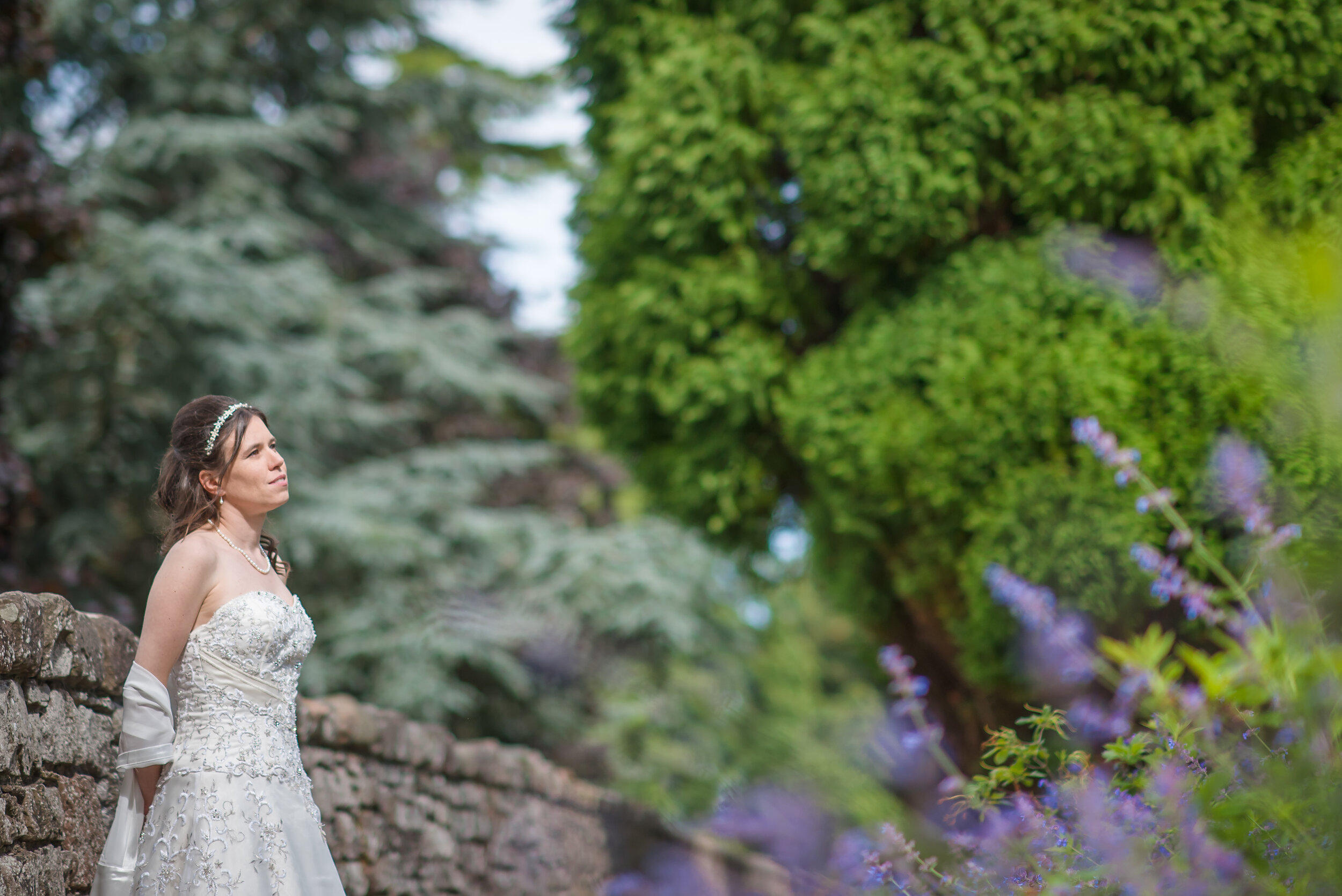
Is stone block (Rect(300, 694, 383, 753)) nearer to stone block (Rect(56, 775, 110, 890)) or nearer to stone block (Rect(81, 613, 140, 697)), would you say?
stone block (Rect(81, 613, 140, 697))

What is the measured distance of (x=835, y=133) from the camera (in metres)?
5.00

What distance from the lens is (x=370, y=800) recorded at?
421 cm

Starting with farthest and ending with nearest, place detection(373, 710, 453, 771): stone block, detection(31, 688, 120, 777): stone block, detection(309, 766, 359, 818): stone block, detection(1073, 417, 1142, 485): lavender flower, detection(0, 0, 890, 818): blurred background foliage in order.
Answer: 1. detection(0, 0, 890, 818): blurred background foliage
2. detection(373, 710, 453, 771): stone block
3. detection(309, 766, 359, 818): stone block
4. detection(1073, 417, 1142, 485): lavender flower
5. detection(31, 688, 120, 777): stone block

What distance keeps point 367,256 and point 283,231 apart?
1559mm

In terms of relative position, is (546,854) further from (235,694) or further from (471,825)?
(235,694)

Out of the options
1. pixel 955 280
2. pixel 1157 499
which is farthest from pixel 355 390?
pixel 1157 499

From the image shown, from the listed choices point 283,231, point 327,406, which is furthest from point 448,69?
point 327,406

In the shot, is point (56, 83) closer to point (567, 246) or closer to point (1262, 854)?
point (567, 246)

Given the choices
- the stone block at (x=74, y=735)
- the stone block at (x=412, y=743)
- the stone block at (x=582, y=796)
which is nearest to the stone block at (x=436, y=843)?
the stone block at (x=412, y=743)

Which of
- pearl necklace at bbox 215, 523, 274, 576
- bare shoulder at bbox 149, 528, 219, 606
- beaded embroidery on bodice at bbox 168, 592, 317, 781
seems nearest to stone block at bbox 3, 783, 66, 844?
beaded embroidery on bodice at bbox 168, 592, 317, 781

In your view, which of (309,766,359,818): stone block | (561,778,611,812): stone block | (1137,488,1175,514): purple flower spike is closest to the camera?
(1137,488,1175,514): purple flower spike

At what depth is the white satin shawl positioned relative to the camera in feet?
7.20

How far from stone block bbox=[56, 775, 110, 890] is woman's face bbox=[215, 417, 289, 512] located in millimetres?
872

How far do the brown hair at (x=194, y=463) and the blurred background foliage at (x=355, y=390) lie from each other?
350 cm
